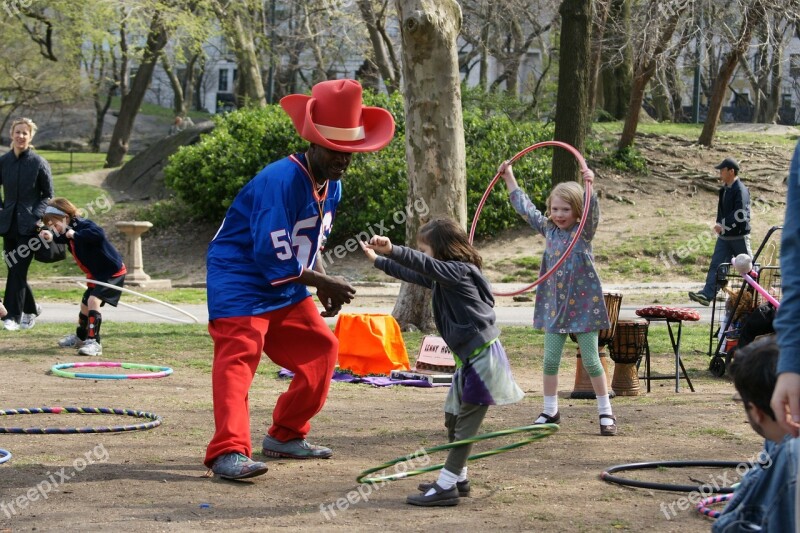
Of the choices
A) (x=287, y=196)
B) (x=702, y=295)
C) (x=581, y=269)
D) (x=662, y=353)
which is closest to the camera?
(x=287, y=196)

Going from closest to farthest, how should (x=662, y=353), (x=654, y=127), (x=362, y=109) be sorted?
(x=362, y=109)
(x=662, y=353)
(x=654, y=127)

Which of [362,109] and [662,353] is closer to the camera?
[362,109]

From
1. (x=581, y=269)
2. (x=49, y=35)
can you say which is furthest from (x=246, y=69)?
(x=581, y=269)

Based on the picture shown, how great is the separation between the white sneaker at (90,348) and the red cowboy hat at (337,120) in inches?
233

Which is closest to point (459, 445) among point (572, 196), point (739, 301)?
point (572, 196)

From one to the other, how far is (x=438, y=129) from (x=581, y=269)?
5.38 metres

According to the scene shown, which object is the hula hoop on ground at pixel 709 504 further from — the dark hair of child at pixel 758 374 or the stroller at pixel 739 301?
the stroller at pixel 739 301

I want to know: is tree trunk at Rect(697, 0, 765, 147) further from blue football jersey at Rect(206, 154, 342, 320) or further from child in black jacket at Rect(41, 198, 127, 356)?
blue football jersey at Rect(206, 154, 342, 320)

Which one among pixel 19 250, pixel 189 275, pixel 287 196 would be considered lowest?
pixel 189 275

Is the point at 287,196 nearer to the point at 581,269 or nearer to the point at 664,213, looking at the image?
the point at 581,269

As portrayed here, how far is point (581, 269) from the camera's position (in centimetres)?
791

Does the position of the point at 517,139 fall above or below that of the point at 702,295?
above

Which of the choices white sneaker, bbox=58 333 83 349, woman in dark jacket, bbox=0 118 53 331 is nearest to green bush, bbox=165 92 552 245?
woman in dark jacket, bbox=0 118 53 331

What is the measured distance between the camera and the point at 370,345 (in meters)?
10.9
